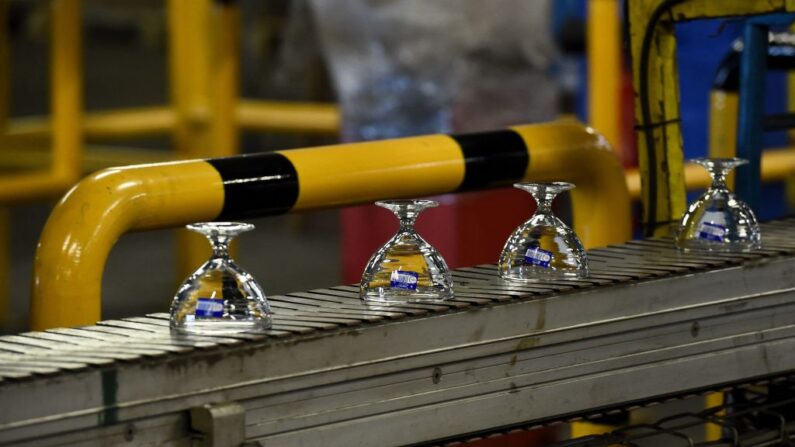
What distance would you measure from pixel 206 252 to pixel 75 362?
275 cm

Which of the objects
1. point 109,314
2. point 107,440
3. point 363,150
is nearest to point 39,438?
point 107,440

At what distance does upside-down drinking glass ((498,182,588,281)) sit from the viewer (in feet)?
4.25

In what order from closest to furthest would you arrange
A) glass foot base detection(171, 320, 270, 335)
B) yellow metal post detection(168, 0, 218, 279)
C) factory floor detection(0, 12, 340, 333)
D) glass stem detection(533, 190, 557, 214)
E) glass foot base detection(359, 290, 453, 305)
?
glass foot base detection(171, 320, 270, 335) < glass foot base detection(359, 290, 453, 305) < glass stem detection(533, 190, 557, 214) < yellow metal post detection(168, 0, 218, 279) < factory floor detection(0, 12, 340, 333)

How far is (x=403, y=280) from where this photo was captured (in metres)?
1.23

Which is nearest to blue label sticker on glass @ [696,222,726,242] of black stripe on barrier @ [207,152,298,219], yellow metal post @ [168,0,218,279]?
black stripe on barrier @ [207,152,298,219]

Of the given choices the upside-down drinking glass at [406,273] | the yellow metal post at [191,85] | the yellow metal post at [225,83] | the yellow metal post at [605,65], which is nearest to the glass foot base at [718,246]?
the upside-down drinking glass at [406,273]

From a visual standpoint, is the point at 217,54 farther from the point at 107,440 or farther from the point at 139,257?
the point at 107,440

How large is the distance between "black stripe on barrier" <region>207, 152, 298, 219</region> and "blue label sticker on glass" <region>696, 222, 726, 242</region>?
43 cm

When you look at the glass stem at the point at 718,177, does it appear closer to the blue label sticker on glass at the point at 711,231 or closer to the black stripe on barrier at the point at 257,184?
the blue label sticker on glass at the point at 711,231

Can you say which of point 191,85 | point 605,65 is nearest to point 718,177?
point 605,65

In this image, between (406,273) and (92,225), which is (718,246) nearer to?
(406,273)

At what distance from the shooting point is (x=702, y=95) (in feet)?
11.2

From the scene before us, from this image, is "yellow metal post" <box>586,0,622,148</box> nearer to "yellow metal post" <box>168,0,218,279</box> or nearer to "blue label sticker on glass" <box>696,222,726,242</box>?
"yellow metal post" <box>168,0,218,279</box>

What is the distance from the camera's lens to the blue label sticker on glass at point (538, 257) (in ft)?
4.25
